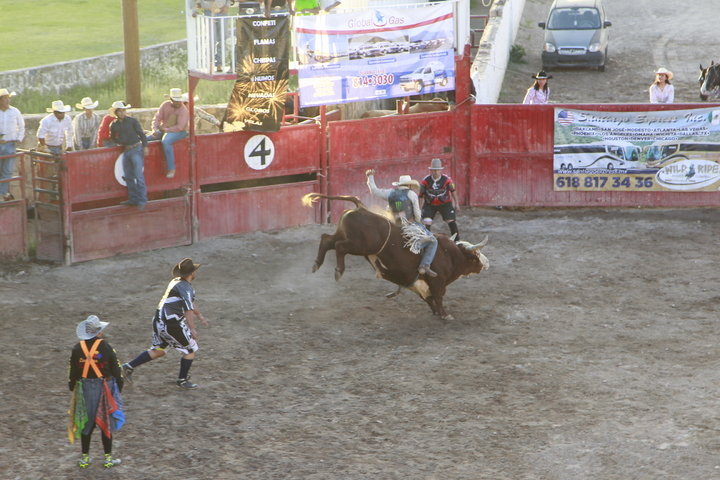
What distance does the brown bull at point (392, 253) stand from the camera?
37.2 ft

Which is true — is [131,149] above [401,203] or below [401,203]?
above

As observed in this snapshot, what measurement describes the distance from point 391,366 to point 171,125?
6653 millimetres

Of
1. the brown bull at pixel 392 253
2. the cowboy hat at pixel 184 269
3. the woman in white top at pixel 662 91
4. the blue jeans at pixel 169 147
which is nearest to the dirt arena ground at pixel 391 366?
the brown bull at pixel 392 253

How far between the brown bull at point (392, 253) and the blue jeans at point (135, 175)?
3.89 m

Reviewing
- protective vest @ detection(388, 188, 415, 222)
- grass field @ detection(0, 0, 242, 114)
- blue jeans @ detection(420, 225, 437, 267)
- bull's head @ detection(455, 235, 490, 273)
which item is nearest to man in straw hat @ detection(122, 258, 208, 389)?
blue jeans @ detection(420, 225, 437, 267)

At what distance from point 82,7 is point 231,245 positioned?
25306mm

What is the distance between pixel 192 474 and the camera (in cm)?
775

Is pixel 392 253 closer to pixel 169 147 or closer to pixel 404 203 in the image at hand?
pixel 404 203

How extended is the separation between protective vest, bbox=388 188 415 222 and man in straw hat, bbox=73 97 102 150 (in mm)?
5395

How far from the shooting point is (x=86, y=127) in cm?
1452

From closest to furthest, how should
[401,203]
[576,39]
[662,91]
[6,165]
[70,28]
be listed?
[401,203]
[6,165]
[662,91]
[576,39]
[70,28]

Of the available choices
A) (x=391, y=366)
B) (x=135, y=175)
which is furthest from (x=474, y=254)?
(x=135, y=175)

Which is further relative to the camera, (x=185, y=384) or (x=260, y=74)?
(x=260, y=74)

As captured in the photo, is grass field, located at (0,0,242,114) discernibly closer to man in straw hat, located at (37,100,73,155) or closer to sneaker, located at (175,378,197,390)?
man in straw hat, located at (37,100,73,155)
